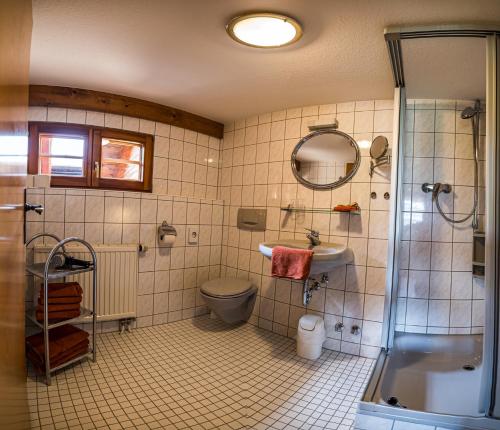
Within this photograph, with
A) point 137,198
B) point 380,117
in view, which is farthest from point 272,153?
point 137,198

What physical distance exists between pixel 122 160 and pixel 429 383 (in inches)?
109

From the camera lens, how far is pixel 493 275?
117 centimetres

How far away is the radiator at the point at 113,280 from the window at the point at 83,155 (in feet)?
1.83

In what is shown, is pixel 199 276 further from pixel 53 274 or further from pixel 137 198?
pixel 53 274

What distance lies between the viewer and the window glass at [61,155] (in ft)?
7.09

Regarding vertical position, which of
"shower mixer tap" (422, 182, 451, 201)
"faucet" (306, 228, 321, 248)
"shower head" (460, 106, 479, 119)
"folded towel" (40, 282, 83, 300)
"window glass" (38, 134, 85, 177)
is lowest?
"folded towel" (40, 282, 83, 300)

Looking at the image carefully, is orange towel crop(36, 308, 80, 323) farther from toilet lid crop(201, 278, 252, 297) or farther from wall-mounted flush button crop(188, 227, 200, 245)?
wall-mounted flush button crop(188, 227, 200, 245)

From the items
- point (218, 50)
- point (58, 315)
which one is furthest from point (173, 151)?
point (58, 315)

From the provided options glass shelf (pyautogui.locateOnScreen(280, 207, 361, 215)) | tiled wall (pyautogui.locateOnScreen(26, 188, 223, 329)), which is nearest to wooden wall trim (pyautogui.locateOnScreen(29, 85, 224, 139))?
tiled wall (pyautogui.locateOnScreen(26, 188, 223, 329))

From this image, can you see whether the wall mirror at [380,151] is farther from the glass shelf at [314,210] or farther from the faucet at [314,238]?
the faucet at [314,238]

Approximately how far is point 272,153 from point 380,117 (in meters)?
0.92

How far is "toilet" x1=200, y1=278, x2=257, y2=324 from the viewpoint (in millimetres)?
2160

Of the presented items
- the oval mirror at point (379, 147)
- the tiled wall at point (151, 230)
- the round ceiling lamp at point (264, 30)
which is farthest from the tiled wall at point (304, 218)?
the round ceiling lamp at point (264, 30)

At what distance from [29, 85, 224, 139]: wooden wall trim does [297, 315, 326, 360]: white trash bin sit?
2.03m
